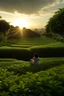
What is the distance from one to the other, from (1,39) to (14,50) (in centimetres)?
2272

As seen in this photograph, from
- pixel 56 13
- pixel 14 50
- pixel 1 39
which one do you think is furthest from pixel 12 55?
pixel 1 39

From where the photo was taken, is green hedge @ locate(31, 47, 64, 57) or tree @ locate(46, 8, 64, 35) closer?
green hedge @ locate(31, 47, 64, 57)

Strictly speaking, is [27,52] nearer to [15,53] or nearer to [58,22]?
[15,53]

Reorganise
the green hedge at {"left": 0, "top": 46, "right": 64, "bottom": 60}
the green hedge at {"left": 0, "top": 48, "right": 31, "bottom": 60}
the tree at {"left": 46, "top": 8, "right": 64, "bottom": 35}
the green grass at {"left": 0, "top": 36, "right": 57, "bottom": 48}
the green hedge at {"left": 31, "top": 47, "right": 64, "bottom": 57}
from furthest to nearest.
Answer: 1. the green grass at {"left": 0, "top": 36, "right": 57, "bottom": 48}
2. the tree at {"left": 46, "top": 8, "right": 64, "bottom": 35}
3. the green hedge at {"left": 31, "top": 47, "right": 64, "bottom": 57}
4. the green hedge at {"left": 0, "top": 46, "right": 64, "bottom": 60}
5. the green hedge at {"left": 0, "top": 48, "right": 31, "bottom": 60}

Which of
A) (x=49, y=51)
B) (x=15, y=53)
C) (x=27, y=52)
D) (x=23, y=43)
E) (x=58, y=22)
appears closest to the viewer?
(x=15, y=53)

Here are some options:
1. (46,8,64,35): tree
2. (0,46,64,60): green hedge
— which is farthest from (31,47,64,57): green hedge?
(46,8,64,35): tree

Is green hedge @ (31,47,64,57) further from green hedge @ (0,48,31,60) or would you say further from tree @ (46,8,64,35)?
tree @ (46,8,64,35)

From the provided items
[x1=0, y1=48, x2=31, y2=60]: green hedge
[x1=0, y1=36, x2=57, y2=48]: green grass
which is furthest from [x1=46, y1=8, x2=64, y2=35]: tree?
[x1=0, y1=48, x2=31, y2=60]: green hedge

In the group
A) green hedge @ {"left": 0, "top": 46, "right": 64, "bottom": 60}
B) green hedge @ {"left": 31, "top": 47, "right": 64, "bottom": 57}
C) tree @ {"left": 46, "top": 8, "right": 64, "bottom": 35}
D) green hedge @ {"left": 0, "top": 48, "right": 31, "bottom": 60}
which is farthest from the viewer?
tree @ {"left": 46, "top": 8, "right": 64, "bottom": 35}

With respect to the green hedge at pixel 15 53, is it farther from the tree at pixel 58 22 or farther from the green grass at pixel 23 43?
the tree at pixel 58 22

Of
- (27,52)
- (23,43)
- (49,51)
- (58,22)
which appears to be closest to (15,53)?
(27,52)

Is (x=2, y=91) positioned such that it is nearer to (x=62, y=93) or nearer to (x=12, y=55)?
(x=62, y=93)

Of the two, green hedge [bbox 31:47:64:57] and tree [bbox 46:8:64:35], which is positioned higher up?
tree [bbox 46:8:64:35]

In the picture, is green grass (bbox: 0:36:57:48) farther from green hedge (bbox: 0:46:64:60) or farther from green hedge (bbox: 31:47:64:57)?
green hedge (bbox: 0:46:64:60)
